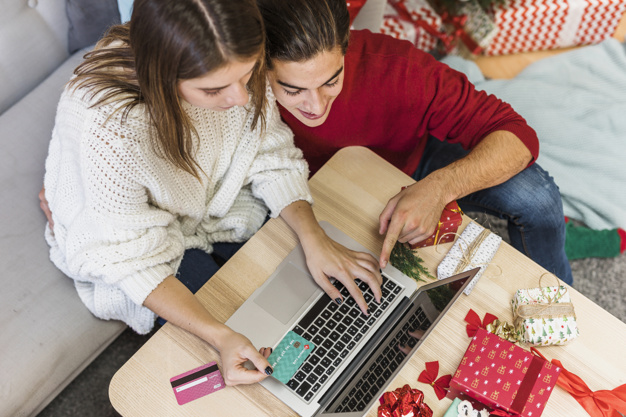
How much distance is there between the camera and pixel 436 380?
990mm

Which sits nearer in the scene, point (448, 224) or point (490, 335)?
point (490, 335)

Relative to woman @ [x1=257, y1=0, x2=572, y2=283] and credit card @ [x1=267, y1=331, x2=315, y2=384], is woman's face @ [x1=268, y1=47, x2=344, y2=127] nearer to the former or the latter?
woman @ [x1=257, y1=0, x2=572, y2=283]

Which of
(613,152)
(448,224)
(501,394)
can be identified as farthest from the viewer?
(613,152)

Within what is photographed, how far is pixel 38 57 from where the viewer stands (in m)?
1.55

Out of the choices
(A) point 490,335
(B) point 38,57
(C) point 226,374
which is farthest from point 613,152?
(B) point 38,57

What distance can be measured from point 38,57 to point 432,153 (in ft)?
3.77

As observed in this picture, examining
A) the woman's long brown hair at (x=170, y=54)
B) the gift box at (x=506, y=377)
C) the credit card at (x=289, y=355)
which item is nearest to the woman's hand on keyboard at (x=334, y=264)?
the credit card at (x=289, y=355)

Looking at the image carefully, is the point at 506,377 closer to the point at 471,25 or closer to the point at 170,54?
the point at 170,54

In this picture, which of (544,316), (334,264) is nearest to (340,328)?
(334,264)

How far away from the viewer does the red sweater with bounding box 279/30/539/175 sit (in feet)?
4.08

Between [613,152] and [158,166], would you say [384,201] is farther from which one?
[613,152]

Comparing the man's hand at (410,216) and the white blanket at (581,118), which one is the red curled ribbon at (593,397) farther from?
the white blanket at (581,118)

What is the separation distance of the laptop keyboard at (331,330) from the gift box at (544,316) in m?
0.23

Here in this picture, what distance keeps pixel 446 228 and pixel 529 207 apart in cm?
35
